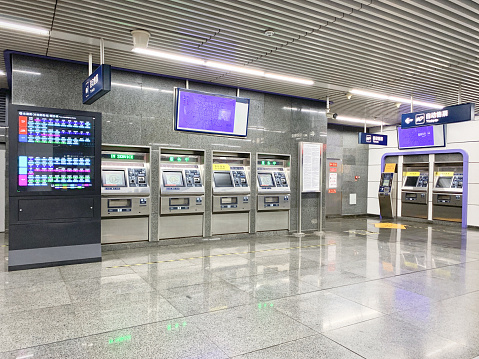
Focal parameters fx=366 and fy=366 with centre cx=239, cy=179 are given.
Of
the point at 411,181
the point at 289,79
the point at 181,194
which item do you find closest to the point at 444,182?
the point at 411,181

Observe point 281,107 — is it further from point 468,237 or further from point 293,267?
point 468,237

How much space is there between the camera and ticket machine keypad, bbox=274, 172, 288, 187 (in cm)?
884

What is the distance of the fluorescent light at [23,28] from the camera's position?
493cm

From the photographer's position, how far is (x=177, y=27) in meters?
5.15

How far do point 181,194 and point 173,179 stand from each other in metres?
0.35

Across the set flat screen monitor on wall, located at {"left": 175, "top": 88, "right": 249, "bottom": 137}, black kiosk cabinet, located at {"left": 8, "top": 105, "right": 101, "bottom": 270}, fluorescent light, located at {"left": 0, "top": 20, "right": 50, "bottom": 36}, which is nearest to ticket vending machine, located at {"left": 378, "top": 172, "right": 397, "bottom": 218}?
flat screen monitor on wall, located at {"left": 175, "top": 88, "right": 249, "bottom": 137}

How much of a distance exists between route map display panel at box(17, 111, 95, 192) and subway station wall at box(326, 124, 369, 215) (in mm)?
9655

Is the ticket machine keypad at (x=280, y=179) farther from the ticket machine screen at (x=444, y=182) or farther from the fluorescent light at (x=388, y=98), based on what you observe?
the ticket machine screen at (x=444, y=182)

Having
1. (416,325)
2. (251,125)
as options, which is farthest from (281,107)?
(416,325)

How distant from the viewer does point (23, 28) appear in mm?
5070

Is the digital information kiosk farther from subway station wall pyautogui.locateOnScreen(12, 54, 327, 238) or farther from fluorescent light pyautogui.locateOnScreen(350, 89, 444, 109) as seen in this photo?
subway station wall pyautogui.locateOnScreen(12, 54, 327, 238)

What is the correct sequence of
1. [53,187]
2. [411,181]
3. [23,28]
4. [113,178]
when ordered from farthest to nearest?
[411,181] < [113,178] < [53,187] < [23,28]

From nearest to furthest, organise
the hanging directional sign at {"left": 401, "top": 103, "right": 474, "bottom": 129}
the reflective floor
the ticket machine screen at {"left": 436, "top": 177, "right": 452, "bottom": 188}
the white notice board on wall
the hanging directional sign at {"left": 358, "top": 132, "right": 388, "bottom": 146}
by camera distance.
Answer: the reflective floor < the hanging directional sign at {"left": 401, "top": 103, "right": 474, "bottom": 129} < the white notice board on wall < the hanging directional sign at {"left": 358, "top": 132, "right": 388, "bottom": 146} < the ticket machine screen at {"left": 436, "top": 177, "right": 452, "bottom": 188}

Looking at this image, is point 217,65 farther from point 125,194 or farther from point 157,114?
point 125,194
